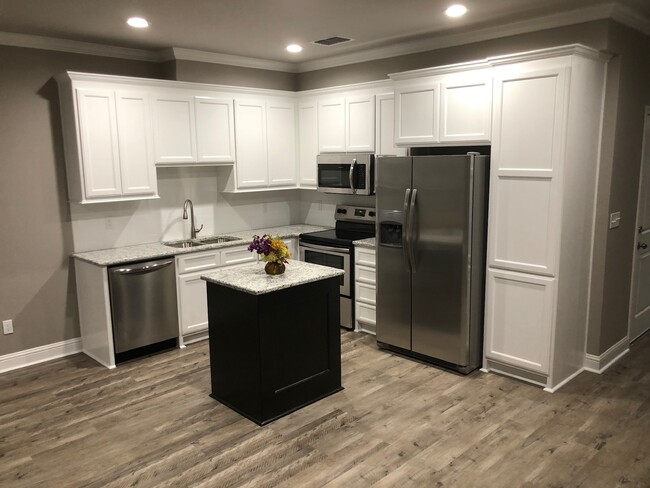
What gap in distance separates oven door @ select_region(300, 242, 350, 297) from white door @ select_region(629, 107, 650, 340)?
8.37 ft

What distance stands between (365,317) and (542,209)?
204 cm

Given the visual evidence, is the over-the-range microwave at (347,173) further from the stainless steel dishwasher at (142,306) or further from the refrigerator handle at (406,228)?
the stainless steel dishwasher at (142,306)

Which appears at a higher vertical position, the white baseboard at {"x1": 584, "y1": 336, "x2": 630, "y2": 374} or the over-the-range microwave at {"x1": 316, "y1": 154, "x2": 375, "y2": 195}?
the over-the-range microwave at {"x1": 316, "y1": 154, "x2": 375, "y2": 195}

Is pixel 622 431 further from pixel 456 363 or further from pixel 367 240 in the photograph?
pixel 367 240

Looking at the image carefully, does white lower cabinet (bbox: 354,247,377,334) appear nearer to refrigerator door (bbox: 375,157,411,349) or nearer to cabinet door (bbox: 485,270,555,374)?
refrigerator door (bbox: 375,157,411,349)

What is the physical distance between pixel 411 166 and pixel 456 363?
1.62m

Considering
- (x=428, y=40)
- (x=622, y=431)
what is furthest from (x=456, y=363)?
(x=428, y=40)

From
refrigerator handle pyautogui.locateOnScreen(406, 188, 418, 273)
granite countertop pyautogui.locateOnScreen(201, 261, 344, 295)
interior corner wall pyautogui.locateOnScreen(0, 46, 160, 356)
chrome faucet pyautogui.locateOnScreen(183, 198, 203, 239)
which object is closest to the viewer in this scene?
granite countertop pyautogui.locateOnScreen(201, 261, 344, 295)

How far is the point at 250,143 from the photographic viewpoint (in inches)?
217

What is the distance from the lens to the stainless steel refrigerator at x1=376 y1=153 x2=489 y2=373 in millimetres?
3984

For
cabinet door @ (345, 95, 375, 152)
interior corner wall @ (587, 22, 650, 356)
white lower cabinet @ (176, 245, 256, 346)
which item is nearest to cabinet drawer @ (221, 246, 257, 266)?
white lower cabinet @ (176, 245, 256, 346)

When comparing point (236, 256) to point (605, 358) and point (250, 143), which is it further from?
point (605, 358)

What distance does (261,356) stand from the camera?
3377 millimetres

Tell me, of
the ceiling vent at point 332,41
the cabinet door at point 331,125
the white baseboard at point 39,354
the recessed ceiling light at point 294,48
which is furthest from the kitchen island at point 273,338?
the recessed ceiling light at point 294,48
